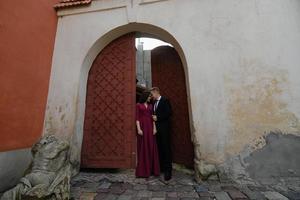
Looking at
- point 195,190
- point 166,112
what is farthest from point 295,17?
point 195,190

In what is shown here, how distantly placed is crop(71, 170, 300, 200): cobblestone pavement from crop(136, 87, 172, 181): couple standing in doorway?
0.23m

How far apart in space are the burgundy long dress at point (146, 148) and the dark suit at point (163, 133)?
0.46ft

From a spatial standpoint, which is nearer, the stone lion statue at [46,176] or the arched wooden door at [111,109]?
the stone lion statue at [46,176]

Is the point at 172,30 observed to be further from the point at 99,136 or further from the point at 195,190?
the point at 195,190

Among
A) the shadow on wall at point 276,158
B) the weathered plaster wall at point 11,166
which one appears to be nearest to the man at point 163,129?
the shadow on wall at point 276,158

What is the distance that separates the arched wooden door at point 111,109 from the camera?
426cm

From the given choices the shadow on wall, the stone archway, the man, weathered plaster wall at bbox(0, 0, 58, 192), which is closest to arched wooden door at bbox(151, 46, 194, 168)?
the stone archway

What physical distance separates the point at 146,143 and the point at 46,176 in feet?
6.04

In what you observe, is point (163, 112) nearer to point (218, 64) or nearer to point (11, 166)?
point (218, 64)

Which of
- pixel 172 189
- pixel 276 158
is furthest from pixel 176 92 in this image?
pixel 276 158

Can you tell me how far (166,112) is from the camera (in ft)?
13.0

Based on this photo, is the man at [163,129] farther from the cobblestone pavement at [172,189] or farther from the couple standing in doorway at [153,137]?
the cobblestone pavement at [172,189]

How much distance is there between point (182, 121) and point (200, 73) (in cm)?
125

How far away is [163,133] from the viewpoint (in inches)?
153
